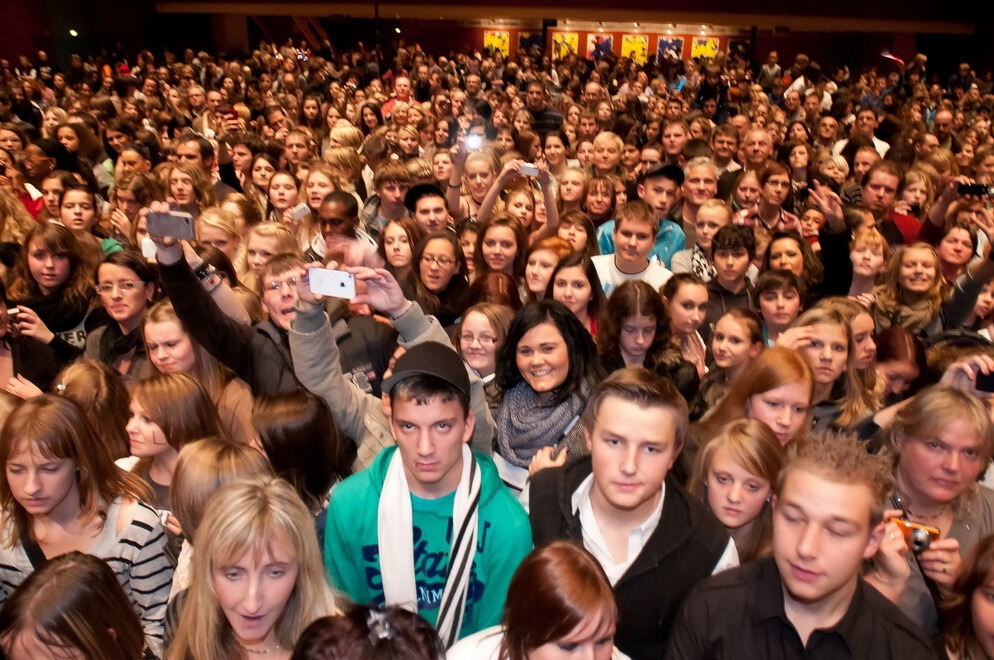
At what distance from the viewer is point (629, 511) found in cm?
212

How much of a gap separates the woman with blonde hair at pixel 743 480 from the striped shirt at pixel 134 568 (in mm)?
1666

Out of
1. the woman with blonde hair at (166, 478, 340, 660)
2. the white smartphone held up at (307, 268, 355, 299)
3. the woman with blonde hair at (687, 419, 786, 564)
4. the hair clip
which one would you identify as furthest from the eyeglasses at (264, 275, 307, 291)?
the hair clip

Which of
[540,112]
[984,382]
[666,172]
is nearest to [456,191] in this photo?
[666,172]

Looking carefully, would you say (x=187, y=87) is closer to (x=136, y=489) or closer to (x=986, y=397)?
(x=136, y=489)

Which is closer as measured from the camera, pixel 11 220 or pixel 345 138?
pixel 11 220

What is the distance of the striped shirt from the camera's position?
2326 millimetres

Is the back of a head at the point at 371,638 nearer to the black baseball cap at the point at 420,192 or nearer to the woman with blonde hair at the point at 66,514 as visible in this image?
the woman with blonde hair at the point at 66,514

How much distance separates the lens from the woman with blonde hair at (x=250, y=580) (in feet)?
6.44

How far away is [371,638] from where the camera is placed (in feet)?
5.45

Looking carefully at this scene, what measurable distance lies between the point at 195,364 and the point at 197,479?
3.64 feet

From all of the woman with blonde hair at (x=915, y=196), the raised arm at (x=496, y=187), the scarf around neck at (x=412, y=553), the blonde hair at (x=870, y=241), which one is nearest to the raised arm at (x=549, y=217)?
the raised arm at (x=496, y=187)

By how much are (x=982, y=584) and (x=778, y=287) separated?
219cm

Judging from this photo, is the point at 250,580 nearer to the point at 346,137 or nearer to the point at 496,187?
the point at 496,187

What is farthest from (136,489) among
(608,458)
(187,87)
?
(187,87)
